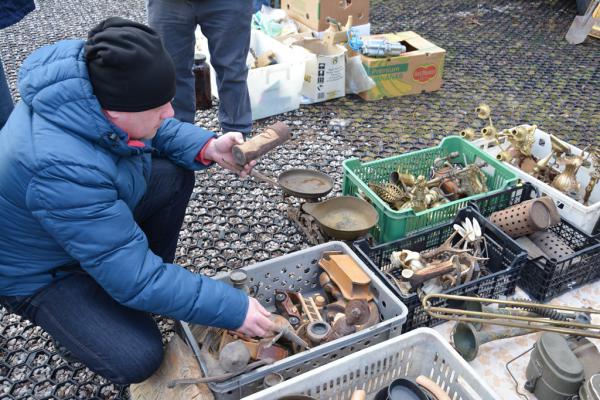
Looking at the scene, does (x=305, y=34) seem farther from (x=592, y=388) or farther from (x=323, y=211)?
(x=592, y=388)

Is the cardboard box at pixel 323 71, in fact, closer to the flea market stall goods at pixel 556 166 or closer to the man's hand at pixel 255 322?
the flea market stall goods at pixel 556 166

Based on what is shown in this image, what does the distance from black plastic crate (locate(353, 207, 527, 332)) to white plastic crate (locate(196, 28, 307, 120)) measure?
162 centimetres

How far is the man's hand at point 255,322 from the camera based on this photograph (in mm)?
1447

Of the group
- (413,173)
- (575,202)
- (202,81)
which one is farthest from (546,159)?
(202,81)

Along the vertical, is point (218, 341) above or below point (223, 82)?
below

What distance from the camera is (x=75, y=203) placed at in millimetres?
1245

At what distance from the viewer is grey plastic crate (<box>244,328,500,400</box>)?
1351 mm

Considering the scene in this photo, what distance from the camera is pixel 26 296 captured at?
1460 mm

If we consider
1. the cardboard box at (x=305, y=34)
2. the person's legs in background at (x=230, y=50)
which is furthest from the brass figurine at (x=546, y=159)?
the cardboard box at (x=305, y=34)

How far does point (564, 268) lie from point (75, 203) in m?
1.67

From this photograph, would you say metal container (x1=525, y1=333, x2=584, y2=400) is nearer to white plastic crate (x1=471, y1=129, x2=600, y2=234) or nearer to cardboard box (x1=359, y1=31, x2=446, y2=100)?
white plastic crate (x1=471, y1=129, x2=600, y2=234)

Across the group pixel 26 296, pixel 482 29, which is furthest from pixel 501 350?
pixel 482 29

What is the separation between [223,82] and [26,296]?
165 cm

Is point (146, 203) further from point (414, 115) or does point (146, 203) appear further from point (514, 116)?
point (514, 116)
